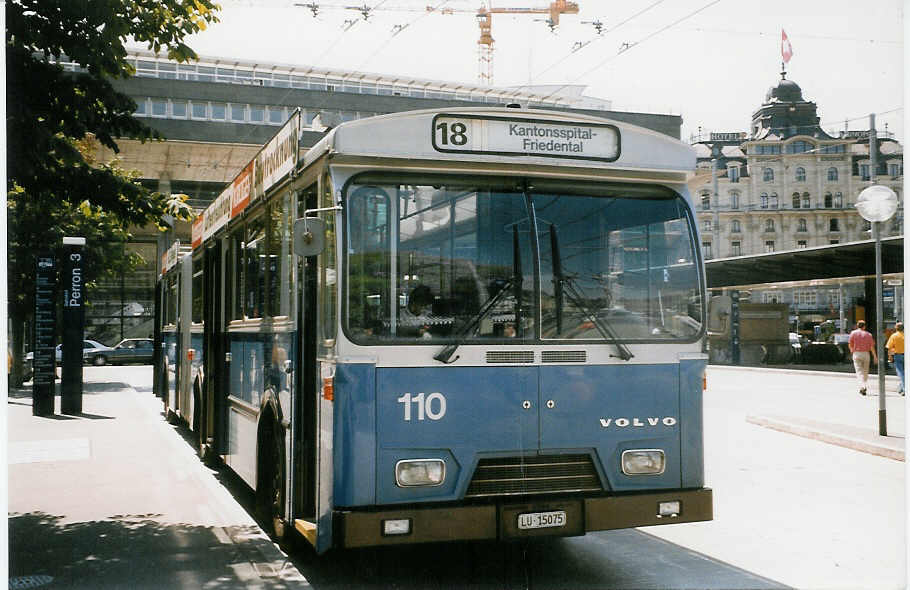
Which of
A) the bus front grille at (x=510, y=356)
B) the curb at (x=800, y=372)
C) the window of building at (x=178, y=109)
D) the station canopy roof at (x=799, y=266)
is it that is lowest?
the curb at (x=800, y=372)

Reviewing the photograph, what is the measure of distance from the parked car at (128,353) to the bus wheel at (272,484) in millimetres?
35974

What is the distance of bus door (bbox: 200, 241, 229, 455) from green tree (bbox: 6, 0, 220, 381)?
117cm

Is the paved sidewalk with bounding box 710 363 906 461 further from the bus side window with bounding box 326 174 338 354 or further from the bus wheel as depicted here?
the bus side window with bounding box 326 174 338 354

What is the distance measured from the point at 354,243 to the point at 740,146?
541 cm

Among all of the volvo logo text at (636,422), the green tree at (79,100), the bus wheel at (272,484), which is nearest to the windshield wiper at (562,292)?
the volvo logo text at (636,422)

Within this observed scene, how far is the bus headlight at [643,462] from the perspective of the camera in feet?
18.7

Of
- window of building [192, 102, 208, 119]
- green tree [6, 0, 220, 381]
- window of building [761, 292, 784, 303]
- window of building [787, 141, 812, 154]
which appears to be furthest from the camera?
window of building [761, 292, 784, 303]

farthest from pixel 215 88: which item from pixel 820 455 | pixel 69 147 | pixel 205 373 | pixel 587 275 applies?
pixel 820 455

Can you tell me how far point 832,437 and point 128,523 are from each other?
940 centimetres

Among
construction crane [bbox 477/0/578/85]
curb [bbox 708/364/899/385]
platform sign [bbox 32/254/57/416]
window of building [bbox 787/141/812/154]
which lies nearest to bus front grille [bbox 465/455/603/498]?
construction crane [bbox 477/0/578/85]

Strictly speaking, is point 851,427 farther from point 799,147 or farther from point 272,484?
point 272,484

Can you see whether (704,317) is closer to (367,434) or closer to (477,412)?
(477,412)

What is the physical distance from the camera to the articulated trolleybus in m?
5.34

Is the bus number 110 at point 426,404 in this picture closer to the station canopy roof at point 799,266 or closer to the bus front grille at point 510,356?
the bus front grille at point 510,356
